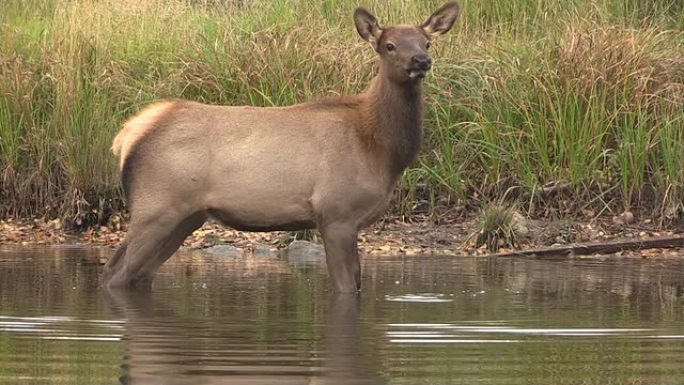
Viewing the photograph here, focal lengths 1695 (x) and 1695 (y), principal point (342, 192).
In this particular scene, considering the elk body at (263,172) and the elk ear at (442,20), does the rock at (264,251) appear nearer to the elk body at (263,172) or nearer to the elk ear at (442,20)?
the elk body at (263,172)

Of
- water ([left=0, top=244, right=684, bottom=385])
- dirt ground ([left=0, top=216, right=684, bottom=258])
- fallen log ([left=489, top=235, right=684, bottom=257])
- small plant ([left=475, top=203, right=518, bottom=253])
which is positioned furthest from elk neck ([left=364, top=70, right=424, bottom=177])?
dirt ground ([left=0, top=216, right=684, bottom=258])

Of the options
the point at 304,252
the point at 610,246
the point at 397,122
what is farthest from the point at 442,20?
the point at 610,246

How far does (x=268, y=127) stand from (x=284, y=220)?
0.69m

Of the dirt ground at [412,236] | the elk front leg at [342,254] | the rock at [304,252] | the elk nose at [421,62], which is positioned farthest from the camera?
the dirt ground at [412,236]

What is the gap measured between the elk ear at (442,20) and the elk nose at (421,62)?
0.88m

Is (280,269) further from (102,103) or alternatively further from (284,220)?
(102,103)

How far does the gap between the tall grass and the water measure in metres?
1.83

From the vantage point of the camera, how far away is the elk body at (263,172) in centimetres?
1185

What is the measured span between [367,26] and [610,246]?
11.9 ft

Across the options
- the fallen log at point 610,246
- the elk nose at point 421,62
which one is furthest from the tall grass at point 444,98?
the elk nose at point 421,62

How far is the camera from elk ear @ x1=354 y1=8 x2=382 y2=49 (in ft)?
40.8

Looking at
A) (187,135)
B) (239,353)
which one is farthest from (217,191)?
(239,353)

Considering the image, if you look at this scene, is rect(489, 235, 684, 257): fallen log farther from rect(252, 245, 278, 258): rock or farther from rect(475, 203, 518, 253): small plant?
rect(252, 245, 278, 258): rock

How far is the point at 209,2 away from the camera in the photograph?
21.6m
